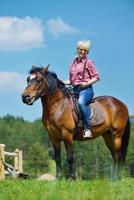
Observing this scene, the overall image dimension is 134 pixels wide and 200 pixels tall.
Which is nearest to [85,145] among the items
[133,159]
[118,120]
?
[133,159]

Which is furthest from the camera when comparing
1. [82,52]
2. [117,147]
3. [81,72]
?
[117,147]

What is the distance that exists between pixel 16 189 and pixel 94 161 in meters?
156

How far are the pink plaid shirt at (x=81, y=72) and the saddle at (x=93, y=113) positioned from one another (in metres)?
0.48

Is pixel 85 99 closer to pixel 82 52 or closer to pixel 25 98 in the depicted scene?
pixel 82 52

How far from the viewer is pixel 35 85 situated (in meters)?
14.0

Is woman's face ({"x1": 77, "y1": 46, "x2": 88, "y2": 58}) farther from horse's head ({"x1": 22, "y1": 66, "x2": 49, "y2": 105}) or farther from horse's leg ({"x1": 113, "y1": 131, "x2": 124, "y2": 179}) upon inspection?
horse's leg ({"x1": 113, "y1": 131, "x2": 124, "y2": 179})

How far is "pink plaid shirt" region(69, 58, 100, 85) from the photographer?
555 inches

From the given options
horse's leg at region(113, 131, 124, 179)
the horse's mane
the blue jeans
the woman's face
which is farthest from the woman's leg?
horse's leg at region(113, 131, 124, 179)

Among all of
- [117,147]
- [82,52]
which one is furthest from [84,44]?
[117,147]

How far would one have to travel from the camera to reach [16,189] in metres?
10.0

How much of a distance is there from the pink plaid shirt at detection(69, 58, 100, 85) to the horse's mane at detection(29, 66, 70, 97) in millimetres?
301

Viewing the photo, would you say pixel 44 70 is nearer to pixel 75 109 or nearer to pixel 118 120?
pixel 75 109

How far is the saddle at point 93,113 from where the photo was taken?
1414 cm

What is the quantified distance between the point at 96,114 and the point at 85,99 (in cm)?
65
